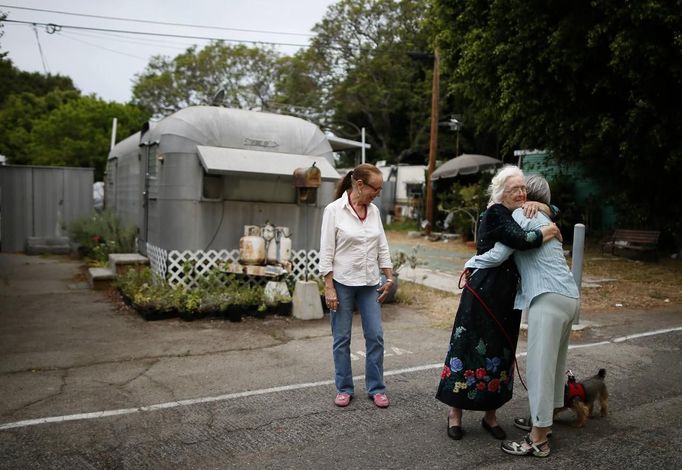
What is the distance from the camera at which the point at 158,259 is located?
909 cm

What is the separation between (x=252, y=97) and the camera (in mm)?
38375

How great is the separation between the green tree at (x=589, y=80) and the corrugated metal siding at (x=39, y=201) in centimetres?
1080

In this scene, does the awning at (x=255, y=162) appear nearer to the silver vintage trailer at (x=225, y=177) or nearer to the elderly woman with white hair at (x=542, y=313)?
the silver vintage trailer at (x=225, y=177)

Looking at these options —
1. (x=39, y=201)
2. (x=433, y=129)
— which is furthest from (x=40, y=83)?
(x=433, y=129)

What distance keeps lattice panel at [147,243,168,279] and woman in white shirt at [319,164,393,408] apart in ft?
15.9

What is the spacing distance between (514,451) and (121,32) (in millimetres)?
17620

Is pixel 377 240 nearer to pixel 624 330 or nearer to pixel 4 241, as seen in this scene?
pixel 624 330

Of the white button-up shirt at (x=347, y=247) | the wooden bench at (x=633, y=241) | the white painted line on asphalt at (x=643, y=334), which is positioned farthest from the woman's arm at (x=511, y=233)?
the wooden bench at (x=633, y=241)

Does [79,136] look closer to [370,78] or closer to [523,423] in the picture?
[370,78]

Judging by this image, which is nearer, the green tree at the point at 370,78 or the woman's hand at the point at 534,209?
the woman's hand at the point at 534,209

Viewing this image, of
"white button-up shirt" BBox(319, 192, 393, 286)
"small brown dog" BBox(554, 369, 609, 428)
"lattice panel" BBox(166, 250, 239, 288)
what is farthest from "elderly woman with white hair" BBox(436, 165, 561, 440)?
"lattice panel" BBox(166, 250, 239, 288)

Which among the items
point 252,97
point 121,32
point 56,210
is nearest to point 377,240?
point 56,210

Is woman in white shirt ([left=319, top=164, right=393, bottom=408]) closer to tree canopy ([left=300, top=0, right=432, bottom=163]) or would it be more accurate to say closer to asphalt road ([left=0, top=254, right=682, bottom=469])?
asphalt road ([left=0, top=254, right=682, bottom=469])

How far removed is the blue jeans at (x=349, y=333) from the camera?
4453 millimetres
